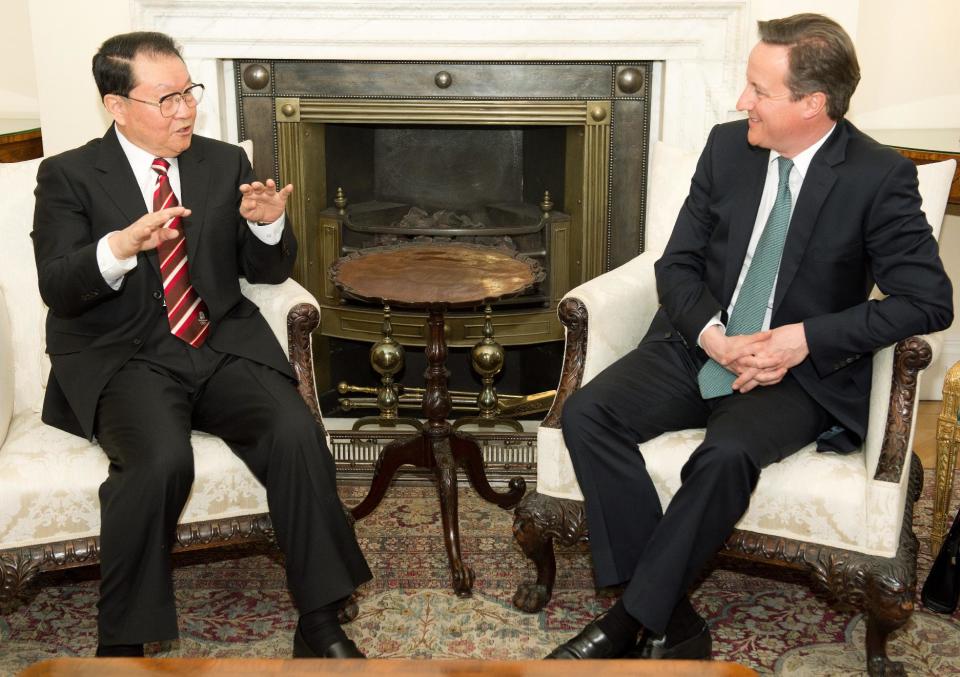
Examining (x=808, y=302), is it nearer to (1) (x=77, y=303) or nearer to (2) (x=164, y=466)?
(2) (x=164, y=466)

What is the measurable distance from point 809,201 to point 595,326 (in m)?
0.57

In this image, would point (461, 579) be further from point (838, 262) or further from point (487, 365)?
point (838, 262)

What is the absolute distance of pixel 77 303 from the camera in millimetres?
2344

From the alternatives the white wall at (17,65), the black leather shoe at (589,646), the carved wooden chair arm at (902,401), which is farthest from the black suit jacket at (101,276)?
the white wall at (17,65)

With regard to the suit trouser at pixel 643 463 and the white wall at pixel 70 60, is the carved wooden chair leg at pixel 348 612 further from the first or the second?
the white wall at pixel 70 60

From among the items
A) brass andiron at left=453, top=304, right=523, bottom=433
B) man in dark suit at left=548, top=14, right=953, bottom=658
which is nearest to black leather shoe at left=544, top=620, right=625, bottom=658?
man in dark suit at left=548, top=14, right=953, bottom=658

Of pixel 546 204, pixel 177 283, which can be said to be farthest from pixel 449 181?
pixel 177 283

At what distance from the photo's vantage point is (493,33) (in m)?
3.50

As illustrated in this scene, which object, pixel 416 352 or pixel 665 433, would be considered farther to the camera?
pixel 416 352

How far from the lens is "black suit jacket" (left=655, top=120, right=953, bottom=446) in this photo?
89.5 inches

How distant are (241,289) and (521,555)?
1020mm

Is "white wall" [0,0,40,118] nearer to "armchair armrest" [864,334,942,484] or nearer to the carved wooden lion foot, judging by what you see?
"armchair armrest" [864,334,942,484]

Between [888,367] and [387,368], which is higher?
[888,367]

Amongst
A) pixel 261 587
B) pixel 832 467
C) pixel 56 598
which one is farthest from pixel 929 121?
pixel 56 598
